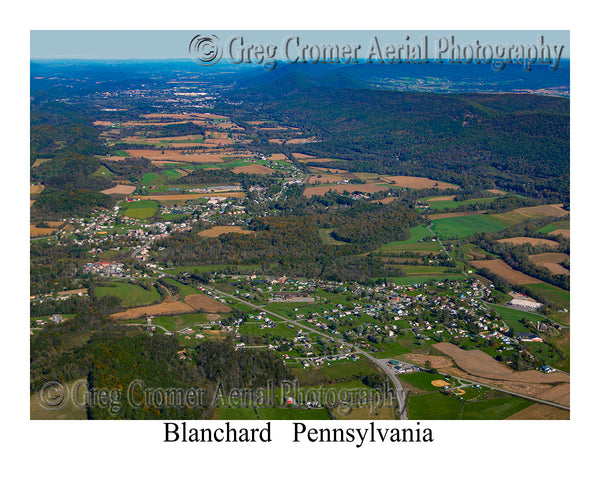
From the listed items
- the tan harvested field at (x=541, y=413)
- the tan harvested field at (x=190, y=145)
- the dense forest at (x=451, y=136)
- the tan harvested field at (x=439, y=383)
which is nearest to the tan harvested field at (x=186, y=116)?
the dense forest at (x=451, y=136)

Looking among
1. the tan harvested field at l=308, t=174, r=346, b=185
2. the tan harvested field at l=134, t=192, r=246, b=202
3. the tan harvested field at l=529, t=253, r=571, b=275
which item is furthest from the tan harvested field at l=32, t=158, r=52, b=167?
the tan harvested field at l=529, t=253, r=571, b=275

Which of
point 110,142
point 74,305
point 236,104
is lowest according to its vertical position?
point 74,305

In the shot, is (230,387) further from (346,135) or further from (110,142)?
(346,135)

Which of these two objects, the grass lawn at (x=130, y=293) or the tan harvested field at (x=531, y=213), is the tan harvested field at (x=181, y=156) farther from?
the grass lawn at (x=130, y=293)

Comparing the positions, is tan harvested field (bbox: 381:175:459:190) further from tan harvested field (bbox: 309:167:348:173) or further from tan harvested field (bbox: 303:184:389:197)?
tan harvested field (bbox: 309:167:348:173)

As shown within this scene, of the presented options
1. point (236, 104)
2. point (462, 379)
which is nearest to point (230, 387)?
point (462, 379)
